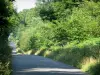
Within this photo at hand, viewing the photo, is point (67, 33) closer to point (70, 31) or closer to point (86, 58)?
point (70, 31)

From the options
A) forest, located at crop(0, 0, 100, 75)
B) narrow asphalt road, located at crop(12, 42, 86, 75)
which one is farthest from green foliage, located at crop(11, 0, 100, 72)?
narrow asphalt road, located at crop(12, 42, 86, 75)

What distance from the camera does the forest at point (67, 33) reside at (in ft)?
95.0

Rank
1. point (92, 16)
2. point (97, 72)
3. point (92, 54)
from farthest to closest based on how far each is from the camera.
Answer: point (92, 16) → point (92, 54) → point (97, 72)

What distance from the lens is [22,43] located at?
8775cm

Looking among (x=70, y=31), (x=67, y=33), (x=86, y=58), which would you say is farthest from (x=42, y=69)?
(x=67, y=33)

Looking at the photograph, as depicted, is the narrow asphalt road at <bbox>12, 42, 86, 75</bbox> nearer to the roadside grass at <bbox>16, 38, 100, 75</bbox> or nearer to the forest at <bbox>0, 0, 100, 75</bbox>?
the roadside grass at <bbox>16, 38, 100, 75</bbox>

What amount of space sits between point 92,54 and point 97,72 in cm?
766

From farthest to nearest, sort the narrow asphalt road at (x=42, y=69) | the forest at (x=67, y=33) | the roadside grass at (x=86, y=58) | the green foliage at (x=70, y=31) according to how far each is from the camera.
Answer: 1. the green foliage at (x=70, y=31)
2. the forest at (x=67, y=33)
3. the narrow asphalt road at (x=42, y=69)
4. the roadside grass at (x=86, y=58)

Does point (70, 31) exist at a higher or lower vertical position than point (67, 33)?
higher

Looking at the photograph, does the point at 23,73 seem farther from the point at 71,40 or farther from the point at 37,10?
the point at 37,10

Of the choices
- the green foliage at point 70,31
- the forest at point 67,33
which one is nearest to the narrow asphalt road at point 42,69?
the forest at point 67,33

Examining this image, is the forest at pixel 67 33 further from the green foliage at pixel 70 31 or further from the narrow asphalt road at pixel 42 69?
the narrow asphalt road at pixel 42 69

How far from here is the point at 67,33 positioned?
49188 mm

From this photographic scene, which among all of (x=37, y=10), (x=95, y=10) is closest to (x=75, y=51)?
(x=95, y=10)
